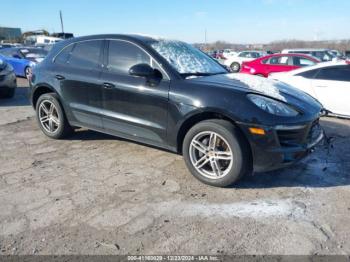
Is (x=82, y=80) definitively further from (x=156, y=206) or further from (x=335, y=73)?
(x=335, y=73)

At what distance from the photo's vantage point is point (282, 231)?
2.98m

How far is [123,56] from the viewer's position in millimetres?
4590

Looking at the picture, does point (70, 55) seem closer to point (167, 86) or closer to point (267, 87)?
point (167, 86)

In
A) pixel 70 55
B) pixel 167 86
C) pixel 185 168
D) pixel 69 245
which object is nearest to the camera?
pixel 69 245

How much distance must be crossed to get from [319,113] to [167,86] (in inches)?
72.6

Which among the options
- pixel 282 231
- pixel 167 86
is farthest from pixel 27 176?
pixel 282 231

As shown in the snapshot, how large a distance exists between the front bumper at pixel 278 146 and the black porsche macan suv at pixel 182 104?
1 cm

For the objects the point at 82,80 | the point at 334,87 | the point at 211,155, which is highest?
the point at 82,80

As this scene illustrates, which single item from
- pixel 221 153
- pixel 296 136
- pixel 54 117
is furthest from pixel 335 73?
pixel 54 117

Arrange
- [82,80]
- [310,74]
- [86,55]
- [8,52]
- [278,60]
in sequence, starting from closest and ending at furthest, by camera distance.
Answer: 1. [82,80]
2. [86,55]
3. [310,74]
4. [278,60]
5. [8,52]

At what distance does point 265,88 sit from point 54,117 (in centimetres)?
337

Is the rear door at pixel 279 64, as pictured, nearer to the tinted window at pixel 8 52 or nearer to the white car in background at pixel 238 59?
the tinted window at pixel 8 52

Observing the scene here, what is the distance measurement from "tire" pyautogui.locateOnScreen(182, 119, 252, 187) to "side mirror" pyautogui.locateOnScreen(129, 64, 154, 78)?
0.86m

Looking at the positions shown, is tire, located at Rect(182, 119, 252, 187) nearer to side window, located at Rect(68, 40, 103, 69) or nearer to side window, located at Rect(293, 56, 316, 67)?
side window, located at Rect(68, 40, 103, 69)
